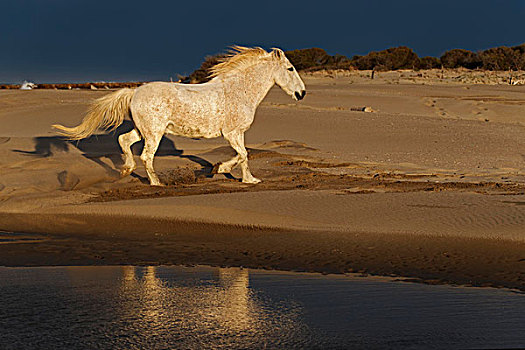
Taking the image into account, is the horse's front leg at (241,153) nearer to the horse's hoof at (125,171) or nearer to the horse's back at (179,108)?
the horse's back at (179,108)

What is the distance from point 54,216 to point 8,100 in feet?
72.6

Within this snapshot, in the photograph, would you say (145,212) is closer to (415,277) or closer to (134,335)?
(415,277)

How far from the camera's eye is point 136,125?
11172 millimetres

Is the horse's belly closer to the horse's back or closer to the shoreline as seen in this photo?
the horse's back

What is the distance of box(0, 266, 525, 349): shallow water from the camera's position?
4090 millimetres

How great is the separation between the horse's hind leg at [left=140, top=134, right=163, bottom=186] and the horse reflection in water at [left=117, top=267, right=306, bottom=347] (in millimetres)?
5476

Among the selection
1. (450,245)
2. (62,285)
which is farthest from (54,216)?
(450,245)

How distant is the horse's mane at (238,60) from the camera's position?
39.2ft

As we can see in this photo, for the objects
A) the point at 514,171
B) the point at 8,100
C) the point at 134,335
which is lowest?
the point at 134,335

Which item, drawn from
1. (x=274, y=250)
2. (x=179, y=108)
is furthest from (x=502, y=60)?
(x=274, y=250)

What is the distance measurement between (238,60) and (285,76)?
3.16 ft

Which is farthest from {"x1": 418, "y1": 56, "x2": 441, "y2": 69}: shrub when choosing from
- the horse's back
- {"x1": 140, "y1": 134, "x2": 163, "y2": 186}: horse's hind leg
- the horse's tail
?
{"x1": 140, "y1": 134, "x2": 163, "y2": 186}: horse's hind leg

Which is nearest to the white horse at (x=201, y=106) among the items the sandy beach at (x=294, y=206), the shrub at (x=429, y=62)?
the sandy beach at (x=294, y=206)

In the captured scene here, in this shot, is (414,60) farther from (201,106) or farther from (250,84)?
(201,106)
